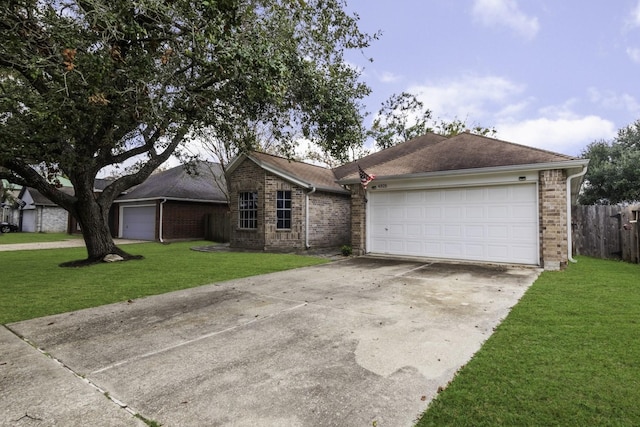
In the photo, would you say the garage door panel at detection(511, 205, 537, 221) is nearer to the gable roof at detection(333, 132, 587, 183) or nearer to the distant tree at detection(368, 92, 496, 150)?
the gable roof at detection(333, 132, 587, 183)

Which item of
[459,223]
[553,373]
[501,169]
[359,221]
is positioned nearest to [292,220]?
[359,221]

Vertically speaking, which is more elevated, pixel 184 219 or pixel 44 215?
pixel 44 215

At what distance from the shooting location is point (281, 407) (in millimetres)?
2631

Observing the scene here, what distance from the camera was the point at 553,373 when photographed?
3051 mm

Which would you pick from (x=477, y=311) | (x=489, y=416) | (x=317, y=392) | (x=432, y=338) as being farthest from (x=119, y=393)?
(x=477, y=311)

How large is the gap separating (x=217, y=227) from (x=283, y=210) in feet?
22.9

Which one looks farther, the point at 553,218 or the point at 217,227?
the point at 217,227

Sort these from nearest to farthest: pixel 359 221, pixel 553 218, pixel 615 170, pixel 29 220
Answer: pixel 553 218
pixel 359 221
pixel 615 170
pixel 29 220

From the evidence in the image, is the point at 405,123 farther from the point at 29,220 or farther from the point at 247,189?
the point at 29,220

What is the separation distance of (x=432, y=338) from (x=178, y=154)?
12.4m

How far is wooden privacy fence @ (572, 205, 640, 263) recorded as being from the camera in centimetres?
1020

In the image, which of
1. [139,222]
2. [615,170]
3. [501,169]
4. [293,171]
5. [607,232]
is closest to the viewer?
[501,169]

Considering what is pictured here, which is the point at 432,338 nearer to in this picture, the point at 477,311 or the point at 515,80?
the point at 477,311

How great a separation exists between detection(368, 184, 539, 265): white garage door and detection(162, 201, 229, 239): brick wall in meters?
13.1
